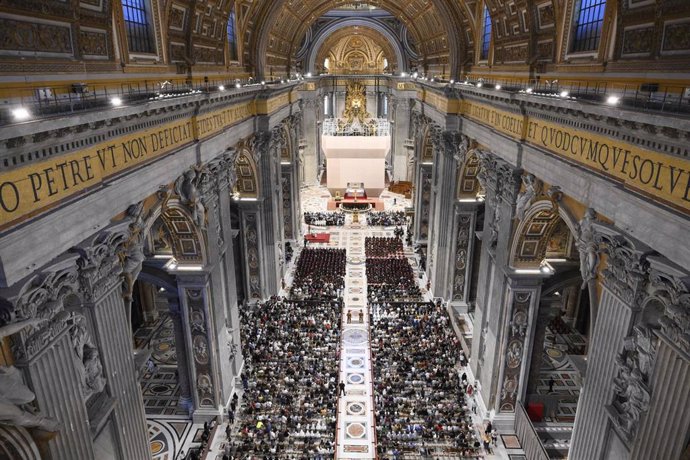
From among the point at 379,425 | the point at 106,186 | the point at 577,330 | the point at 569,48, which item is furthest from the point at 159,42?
the point at 577,330

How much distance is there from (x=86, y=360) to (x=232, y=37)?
15.9m

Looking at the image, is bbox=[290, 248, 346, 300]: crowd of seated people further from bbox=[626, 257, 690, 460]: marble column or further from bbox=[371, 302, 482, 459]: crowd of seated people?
bbox=[626, 257, 690, 460]: marble column

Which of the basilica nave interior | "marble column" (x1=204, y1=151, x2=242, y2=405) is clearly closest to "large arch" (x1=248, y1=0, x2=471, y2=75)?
the basilica nave interior

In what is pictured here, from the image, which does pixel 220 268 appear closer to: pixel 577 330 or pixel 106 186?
pixel 106 186

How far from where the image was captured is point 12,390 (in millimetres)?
5844

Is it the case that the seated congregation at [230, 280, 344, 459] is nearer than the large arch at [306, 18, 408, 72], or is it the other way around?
the seated congregation at [230, 280, 344, 459]

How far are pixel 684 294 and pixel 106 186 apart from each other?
8.73 meters

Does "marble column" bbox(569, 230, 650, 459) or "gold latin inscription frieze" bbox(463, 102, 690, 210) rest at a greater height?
"gold latin inscription frieze" bbox(463, 102, 690, 210)

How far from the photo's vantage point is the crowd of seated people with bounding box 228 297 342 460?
548 inches

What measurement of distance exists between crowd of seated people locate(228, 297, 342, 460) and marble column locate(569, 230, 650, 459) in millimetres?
7223

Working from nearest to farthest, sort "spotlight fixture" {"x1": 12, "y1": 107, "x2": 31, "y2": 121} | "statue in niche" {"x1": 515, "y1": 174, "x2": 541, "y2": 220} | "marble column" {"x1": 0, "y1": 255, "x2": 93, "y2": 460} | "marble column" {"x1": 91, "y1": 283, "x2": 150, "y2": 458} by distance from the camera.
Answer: "spotlight fixture" {"x1": 12, "y1": 107, "x2": 31, "y2": 121} → "marble column" {"x1": 0, "y1": 255, "x2": 93, "y2": 460} → "marble column" {"x1": 91, "y1": 283, "x2": 150, "y2": 458} → "statue in niche" {"x1": 515, "y1": 174, "x2": 541, "y2": 220}

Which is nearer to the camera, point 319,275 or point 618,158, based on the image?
point 618,158

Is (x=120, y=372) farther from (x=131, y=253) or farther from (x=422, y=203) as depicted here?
(x=422, y=203)

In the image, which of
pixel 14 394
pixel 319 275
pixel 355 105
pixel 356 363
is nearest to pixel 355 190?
pixel 355 105
